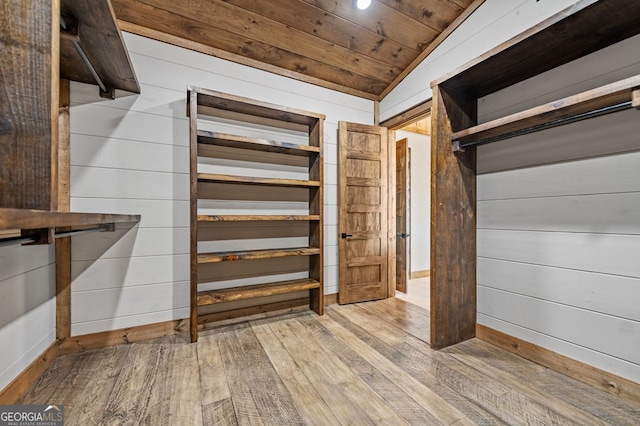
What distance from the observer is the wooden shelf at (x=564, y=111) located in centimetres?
129

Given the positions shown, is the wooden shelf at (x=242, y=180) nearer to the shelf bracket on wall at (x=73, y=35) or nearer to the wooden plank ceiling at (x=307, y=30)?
the shelf bracket on wall at (x=73, y=35)

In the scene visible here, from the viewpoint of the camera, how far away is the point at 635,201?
58.6 inches

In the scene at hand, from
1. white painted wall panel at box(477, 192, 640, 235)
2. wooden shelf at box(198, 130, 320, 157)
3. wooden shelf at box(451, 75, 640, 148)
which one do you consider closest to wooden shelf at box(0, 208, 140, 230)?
wooden shelf at box(198, 130, 320, 157)

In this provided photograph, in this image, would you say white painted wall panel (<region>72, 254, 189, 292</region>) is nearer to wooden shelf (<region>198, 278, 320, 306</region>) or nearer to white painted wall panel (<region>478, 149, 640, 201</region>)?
wooden shelf (<region>198, 278, 320, 306</region>)

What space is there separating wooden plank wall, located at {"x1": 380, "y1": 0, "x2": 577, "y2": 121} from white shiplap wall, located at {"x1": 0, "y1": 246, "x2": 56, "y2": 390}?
338 cm

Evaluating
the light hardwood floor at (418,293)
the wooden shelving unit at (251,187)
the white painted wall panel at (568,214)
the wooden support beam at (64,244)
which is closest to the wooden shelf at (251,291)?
the wooden shelving unit at (251,187)

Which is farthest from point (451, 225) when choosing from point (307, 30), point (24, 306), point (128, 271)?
point (24, 306)


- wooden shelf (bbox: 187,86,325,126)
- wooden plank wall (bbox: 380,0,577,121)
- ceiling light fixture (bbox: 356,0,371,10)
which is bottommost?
wooden shelf (bbox: 187,86,325,126)

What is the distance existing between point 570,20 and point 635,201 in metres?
1.04

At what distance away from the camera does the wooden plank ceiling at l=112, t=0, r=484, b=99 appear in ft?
7.09

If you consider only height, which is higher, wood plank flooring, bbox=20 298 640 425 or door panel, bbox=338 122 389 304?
door panel, bbox=338 122 389 304

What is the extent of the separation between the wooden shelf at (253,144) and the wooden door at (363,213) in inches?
22.2

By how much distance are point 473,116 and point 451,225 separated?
0.94 metres

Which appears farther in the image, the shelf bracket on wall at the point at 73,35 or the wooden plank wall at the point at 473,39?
the wooden plank wall at the point at 473,39
